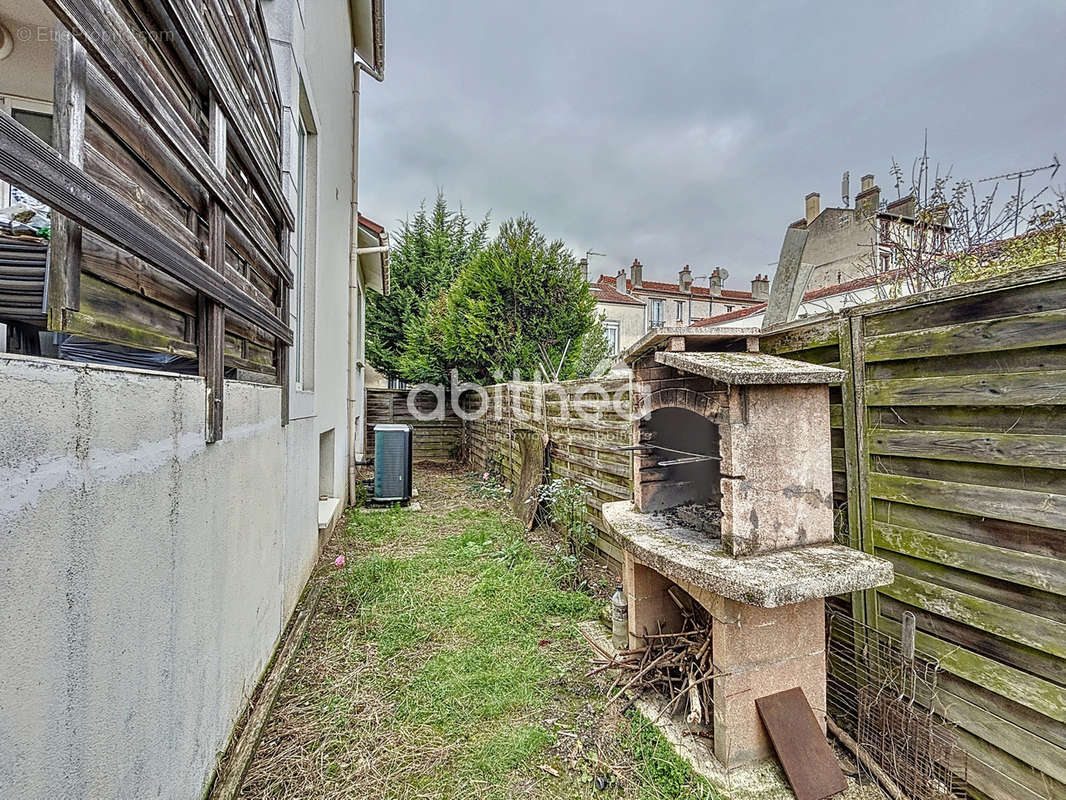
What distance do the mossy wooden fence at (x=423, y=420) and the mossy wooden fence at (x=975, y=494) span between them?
9.69m

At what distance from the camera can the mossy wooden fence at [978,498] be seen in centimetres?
176

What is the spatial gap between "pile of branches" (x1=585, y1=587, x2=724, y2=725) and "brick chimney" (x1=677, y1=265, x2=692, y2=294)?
75.1 ft

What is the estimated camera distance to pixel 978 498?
1.95 metres

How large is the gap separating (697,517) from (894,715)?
3.95 ft

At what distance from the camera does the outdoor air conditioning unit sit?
690 cm

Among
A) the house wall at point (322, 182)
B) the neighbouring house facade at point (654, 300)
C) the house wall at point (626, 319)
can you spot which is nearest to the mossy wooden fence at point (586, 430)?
the house wall at point (322, 182)

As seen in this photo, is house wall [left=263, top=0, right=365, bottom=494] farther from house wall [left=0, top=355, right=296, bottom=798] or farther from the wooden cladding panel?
the wooden cladding panel

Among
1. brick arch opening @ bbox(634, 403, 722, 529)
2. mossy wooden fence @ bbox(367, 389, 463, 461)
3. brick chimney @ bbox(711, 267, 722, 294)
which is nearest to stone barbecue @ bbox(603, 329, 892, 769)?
brick arch opening @ bbox(634, 403, 722, 529)

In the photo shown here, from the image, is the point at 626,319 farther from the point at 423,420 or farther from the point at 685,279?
the point at 423,420

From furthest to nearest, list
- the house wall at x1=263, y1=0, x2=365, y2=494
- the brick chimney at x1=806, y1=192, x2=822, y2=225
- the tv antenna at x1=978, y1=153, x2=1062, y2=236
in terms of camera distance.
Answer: the brick chimney at x1=806, y1=192, x2=822, y2=225 → the house wall at x1=263, y1=0, x2=365, y2=494 → the tv antenna at x1=978, y1=153, x2=1062, y2=236

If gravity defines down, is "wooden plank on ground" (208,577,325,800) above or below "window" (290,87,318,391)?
below

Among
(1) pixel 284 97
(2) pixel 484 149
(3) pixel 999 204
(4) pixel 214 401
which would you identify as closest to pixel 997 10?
(3) pixel 999 204

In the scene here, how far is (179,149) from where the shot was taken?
159cm

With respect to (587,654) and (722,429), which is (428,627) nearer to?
(587,654)
